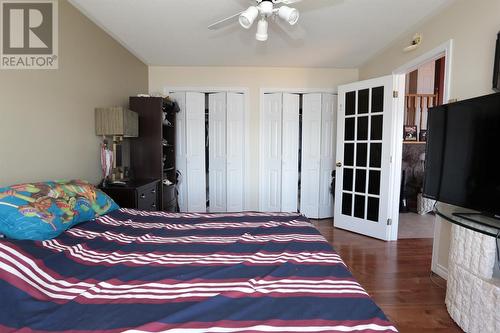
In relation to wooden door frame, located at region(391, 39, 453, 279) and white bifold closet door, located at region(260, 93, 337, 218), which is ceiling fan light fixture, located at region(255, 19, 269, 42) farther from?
white bifold closet door, located at region(260, 93, 337, 218)

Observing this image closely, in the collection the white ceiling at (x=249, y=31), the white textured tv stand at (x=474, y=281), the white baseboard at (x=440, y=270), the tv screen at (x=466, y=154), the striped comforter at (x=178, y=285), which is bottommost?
the white baseboard at (x=440, y=270)

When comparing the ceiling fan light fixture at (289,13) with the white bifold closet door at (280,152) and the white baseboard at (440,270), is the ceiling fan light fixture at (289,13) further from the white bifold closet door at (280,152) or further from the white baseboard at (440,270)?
the white baseboard at (440,270)

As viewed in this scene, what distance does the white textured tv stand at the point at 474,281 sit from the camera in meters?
1.44

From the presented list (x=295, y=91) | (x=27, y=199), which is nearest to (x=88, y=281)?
(x=27, y=199)

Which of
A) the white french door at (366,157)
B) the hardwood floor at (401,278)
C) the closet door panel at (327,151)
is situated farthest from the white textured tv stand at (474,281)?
the closet door panel at (327,151)

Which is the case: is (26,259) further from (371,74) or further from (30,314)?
(371,74)

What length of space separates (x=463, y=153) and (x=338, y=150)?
6.46 feet

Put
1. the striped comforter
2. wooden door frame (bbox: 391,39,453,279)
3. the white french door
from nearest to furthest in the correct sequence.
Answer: the striped comforter
wooden door frame (bbox: 391,39,453,279)
the white french door

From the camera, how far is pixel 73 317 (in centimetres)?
81

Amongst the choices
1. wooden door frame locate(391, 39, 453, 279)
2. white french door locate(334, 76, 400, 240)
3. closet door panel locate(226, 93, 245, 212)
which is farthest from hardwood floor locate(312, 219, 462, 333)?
closet door panel locate(226, 93, 245, 212)

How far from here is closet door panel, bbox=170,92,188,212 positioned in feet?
13.2

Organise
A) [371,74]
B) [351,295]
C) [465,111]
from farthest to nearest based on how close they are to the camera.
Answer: [371,74] → [465,111] → [351,295]

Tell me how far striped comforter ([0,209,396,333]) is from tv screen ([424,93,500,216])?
1113mm

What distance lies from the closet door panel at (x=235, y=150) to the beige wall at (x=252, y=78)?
0.17m
